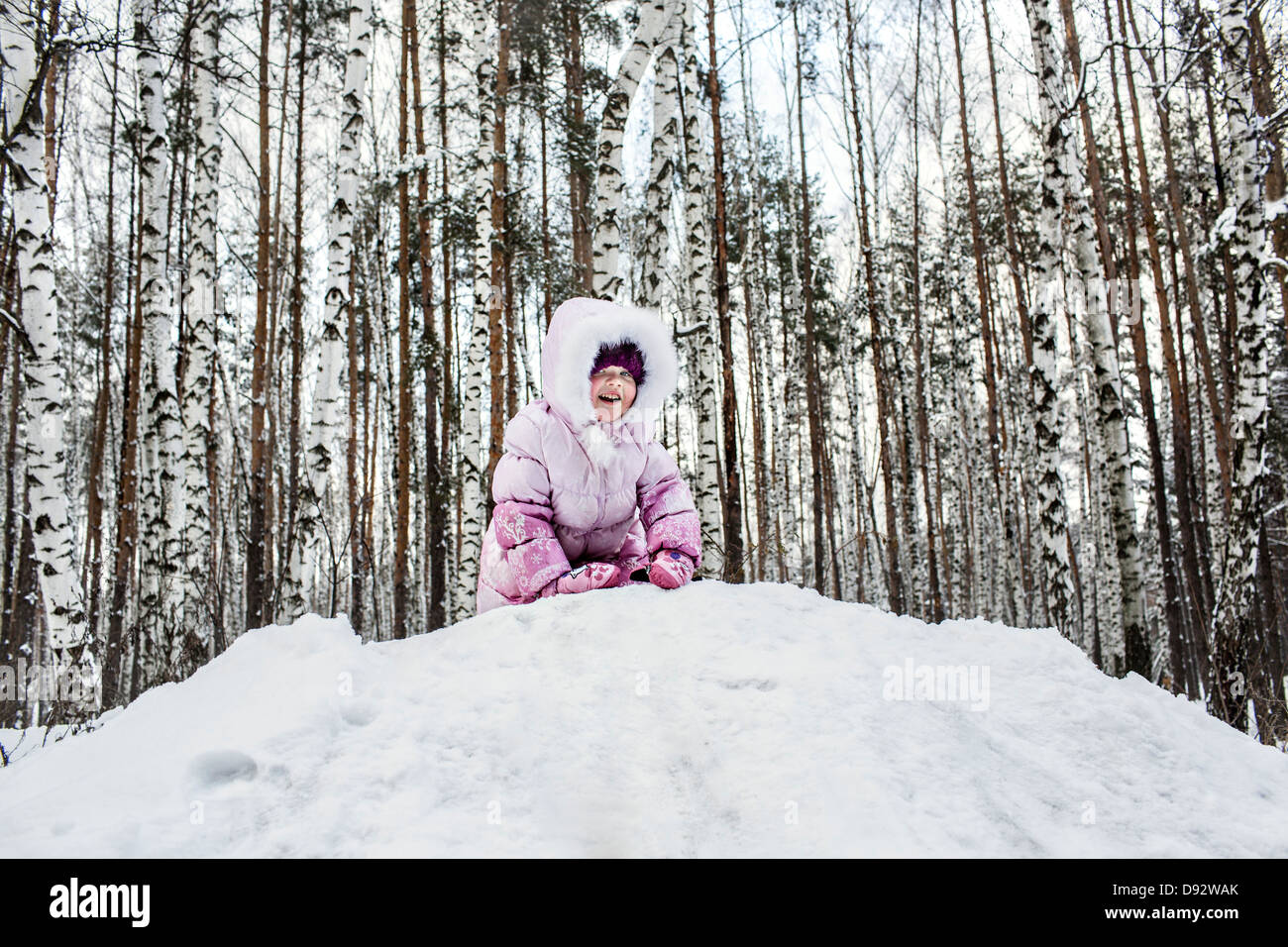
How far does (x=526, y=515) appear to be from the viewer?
2828 millimetres

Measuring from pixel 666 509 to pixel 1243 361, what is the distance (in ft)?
19.8

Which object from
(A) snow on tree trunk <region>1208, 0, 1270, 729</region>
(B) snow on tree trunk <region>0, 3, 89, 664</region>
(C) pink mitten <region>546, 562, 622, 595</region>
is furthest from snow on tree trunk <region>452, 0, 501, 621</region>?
(A) snow on tree trunk <region>1208, 0, 1270, 729</region>

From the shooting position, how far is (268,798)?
4.65 ft

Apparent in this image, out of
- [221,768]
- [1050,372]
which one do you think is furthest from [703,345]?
[221,768]

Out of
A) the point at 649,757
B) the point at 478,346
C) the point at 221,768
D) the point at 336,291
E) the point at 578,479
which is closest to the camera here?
the point at 221,768

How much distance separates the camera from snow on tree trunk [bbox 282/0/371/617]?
259 inches

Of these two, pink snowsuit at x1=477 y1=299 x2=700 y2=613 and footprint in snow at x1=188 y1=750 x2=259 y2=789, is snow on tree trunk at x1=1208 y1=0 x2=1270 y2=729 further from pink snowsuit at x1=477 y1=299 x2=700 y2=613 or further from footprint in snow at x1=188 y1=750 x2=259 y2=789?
footprint in snow at x1=188 y1=750 x2=259 y2=789

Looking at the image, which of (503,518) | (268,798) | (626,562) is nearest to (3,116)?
(503,518)

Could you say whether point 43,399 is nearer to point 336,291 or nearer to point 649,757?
point 336,291

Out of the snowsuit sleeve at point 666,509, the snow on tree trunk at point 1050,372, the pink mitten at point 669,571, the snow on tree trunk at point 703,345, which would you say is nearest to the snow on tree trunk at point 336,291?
the snow on tree trunk at point 703,345

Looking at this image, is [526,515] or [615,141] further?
[615,141]

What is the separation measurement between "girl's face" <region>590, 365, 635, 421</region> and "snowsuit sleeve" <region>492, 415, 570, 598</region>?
0.94ft
